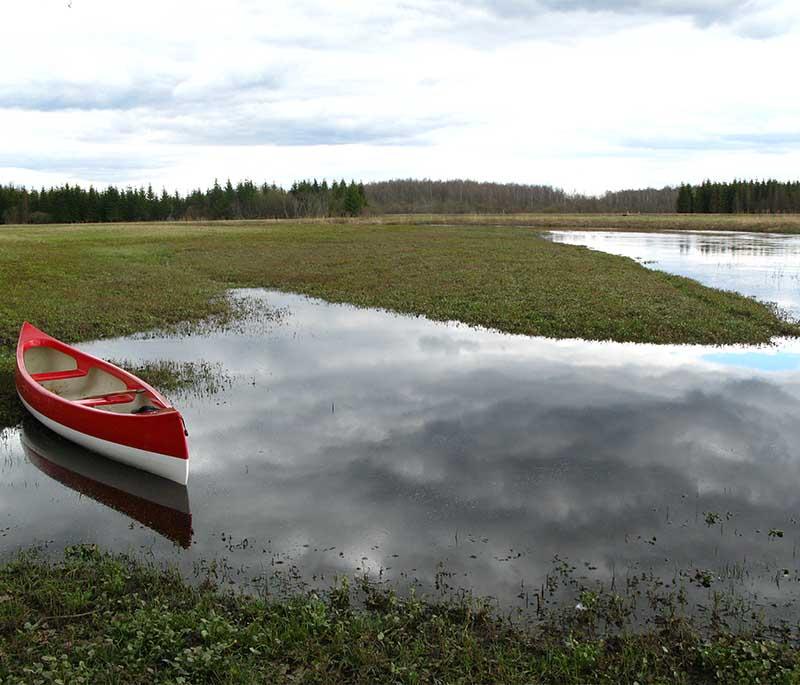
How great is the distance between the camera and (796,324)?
2189cm

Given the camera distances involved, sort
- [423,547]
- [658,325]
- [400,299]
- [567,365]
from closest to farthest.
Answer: [423,547], [567,365], [658,325], [400,299]

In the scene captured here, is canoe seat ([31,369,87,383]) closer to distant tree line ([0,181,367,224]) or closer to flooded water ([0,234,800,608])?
flooded water ([0,234,800,608])

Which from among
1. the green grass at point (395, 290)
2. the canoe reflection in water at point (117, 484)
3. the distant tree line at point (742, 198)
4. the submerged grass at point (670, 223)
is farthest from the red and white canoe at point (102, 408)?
the distant tree line at point (742, 198)

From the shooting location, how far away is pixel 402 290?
1174 inches

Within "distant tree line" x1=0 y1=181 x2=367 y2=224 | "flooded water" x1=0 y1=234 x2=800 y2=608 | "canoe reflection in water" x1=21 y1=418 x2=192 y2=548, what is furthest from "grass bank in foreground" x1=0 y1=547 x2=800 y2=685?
"distant tree line" x1=0 y1=181 x2=367 y2=224

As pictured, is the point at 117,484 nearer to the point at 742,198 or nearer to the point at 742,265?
the point at 742,265

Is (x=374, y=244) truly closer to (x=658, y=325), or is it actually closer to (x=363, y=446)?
(x=658, y=325)

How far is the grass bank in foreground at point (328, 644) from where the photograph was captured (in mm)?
5805

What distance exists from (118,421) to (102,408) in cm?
196

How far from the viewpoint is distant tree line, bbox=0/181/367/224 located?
128 meters

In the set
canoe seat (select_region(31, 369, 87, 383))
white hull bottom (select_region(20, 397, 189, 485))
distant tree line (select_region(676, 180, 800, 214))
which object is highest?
distant tree line (select_region(676, 180, 800, 214))

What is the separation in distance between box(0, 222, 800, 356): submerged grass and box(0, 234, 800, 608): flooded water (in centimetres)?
447

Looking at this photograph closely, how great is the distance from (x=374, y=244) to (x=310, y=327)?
37142 millimetres

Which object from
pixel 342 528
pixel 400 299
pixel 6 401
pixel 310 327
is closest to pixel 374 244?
pixel 400 299
